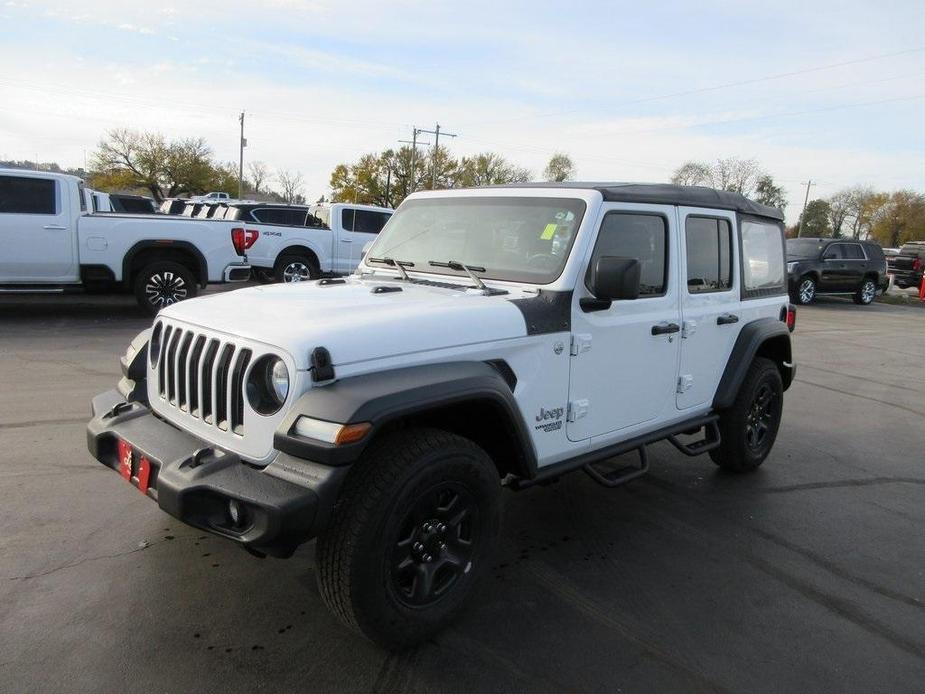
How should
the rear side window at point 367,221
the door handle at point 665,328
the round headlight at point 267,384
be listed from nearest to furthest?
the round headlight at point 267,384, the door handle at point 665,328, the rear side window at point 367,221

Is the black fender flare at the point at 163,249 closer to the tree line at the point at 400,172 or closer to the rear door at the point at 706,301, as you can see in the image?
the rear door at the point at 706,301

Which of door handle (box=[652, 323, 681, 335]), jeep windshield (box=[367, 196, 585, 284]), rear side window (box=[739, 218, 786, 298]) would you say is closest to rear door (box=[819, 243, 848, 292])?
rear side window (box=[739, 218, 786, 298])

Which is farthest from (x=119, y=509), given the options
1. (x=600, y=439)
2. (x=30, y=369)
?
(x=30, y=369)

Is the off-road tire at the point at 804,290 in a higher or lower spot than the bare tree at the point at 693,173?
lower

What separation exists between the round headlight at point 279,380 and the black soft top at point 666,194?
1893 mm

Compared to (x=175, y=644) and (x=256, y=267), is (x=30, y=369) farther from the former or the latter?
(x=256, y=267)

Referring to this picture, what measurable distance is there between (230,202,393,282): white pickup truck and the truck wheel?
1072 centimetres

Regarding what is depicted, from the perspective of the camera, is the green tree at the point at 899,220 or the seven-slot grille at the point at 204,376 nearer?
the seven-slot grille at the point at 204,376

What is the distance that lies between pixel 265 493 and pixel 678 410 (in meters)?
2.71

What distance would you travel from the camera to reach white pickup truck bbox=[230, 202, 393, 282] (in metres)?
13.2

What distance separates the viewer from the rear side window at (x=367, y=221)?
14477mm

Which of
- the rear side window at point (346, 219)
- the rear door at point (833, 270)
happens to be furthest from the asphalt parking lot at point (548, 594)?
the rear door at point (833, 270)

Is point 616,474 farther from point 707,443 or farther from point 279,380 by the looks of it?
point 279,380

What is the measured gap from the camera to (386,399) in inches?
97.0
